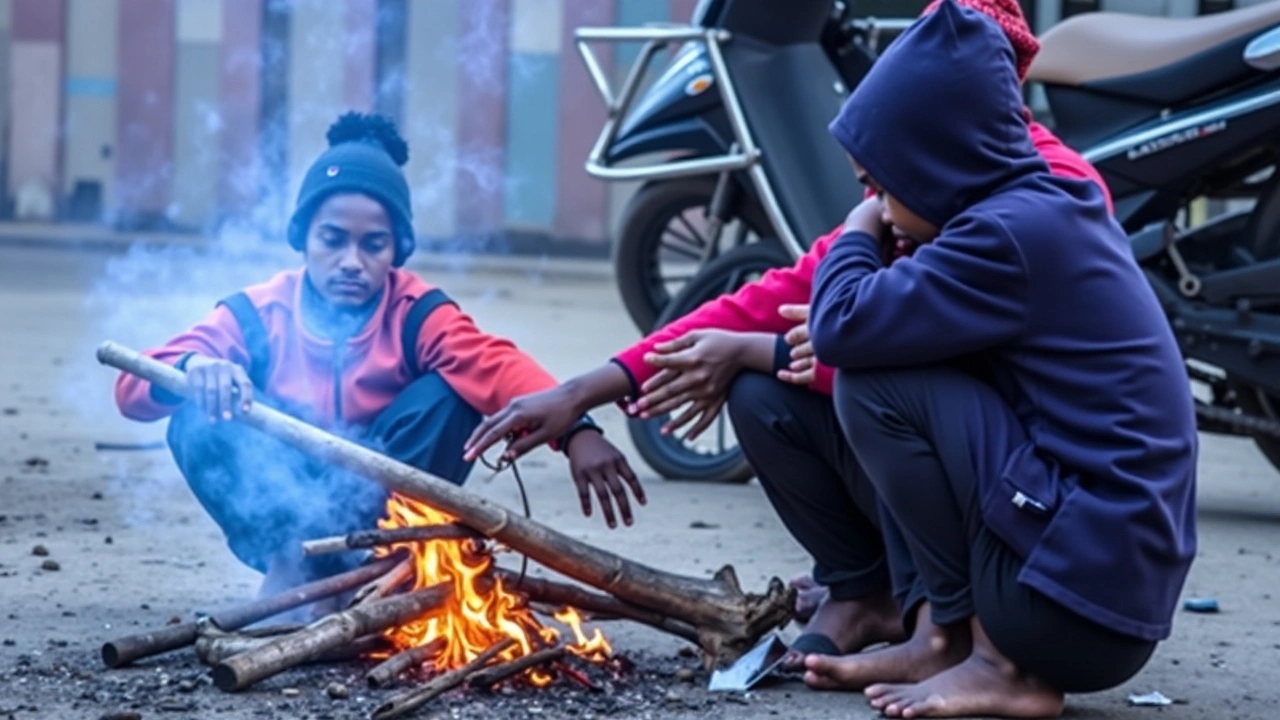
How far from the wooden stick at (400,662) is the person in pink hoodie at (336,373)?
545mm

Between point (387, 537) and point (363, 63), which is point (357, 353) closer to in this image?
point (387, 537)

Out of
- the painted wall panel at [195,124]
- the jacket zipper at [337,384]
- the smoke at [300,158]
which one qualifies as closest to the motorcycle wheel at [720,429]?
the jacket zipper at [337,384]

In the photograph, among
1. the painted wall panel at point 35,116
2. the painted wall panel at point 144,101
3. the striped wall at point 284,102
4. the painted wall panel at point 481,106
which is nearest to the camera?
the painted wall panel at point 481,106

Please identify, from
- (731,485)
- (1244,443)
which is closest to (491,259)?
(1244,443)

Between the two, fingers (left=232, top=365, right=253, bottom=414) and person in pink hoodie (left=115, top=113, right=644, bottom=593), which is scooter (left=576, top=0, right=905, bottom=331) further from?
fingers (left=232, top=365, right=253, bottom=414)

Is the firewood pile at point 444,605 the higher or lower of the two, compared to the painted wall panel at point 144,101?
higher

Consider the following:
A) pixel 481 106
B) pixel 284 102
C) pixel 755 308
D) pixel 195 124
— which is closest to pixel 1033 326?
pixel 755 308

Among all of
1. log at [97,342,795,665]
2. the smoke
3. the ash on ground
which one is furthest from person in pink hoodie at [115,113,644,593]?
the smoke

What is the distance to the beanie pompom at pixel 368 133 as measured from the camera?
4.38m

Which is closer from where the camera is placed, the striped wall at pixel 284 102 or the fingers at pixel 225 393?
the fingers at pixel 225 393

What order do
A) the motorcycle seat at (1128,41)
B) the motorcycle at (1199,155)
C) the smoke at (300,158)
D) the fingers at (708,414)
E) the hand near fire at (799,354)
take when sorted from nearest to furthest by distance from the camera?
the hand near fire at (799,354)
the fingers at (708,414)
the motorcycle at (1199,155)
the motorcycle seat at (1128,41)
the smoke at (300,158)

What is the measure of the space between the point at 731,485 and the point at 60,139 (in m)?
18.5

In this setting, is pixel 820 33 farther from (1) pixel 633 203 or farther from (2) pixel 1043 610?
(2) pixel 1043 610

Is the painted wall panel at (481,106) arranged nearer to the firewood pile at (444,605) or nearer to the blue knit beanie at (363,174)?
the blue knit beanie at (363,174)
